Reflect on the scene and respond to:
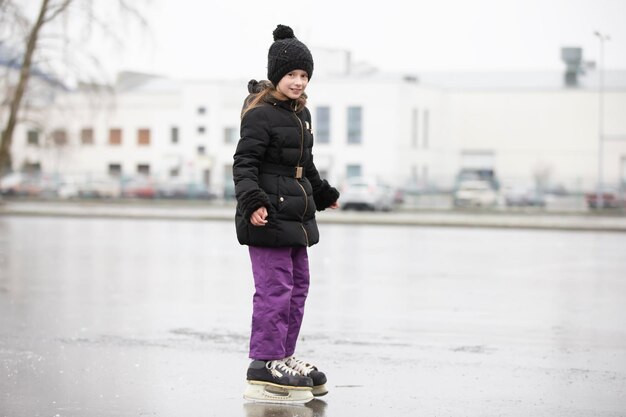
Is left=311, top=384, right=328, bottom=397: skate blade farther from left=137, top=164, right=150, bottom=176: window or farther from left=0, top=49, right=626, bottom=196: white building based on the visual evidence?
left=137, top=164, right=150, bottom=176: window

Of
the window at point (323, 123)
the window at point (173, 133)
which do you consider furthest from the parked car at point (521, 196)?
the window at point (173, 133)

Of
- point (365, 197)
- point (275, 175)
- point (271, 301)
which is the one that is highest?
point (275, 175)

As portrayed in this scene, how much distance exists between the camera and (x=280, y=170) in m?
6.23

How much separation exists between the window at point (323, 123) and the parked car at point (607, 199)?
34227mm

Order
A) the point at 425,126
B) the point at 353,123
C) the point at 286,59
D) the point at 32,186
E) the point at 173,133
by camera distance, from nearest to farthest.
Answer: the point at 286,59, the point at 32,186, the point at 353,123, the point at 173,133, the point at 425,126

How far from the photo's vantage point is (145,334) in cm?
875

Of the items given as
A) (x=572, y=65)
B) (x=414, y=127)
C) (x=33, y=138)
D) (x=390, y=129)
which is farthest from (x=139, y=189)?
(x=572, y=65)

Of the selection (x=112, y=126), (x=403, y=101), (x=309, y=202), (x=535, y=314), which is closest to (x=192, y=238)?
(x=535, y=314)

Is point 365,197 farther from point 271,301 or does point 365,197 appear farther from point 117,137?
point 117,137

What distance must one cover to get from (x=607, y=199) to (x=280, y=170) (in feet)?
147

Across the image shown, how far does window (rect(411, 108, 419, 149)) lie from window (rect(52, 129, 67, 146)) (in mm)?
43406

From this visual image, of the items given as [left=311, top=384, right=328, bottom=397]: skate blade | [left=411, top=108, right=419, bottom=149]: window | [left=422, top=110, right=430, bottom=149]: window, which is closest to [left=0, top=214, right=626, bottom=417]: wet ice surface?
[left=311, top=384, right=328, bottom=397]: skate blade

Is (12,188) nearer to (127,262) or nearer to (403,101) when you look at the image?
(403,101)

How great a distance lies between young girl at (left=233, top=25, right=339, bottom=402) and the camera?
609 cm
